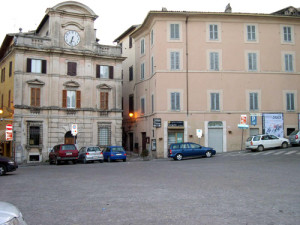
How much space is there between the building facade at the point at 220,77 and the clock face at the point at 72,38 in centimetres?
749

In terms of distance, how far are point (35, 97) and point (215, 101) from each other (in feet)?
57.1

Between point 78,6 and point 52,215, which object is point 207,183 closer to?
point 52,215

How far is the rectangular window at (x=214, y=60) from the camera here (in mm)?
36094

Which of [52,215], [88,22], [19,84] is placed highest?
[88,22]

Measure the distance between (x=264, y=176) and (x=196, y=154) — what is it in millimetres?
14672

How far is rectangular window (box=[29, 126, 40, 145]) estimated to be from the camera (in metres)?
34.1

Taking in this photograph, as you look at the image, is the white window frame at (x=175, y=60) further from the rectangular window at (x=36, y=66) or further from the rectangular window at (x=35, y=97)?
the rectangular window at (x=35, y=97)

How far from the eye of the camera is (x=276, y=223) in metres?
7.33

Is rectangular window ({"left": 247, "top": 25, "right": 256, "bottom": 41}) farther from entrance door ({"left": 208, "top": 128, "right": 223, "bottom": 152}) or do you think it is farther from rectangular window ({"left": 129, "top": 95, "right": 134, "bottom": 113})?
rectangular window ({"left": 129, "top": 95, "right": 134, "bottom": 113})

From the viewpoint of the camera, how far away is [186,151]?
29.7 meters

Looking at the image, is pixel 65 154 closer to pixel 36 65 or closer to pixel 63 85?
pixel 63 85

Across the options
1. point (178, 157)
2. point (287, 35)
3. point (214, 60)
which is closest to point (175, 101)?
point (214, 60)

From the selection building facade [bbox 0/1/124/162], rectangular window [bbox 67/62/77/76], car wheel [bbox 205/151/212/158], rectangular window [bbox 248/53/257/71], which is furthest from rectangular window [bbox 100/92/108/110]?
rectangular window [bbox 248/53/257/71]

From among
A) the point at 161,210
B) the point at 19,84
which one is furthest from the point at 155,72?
the point at 161,210
